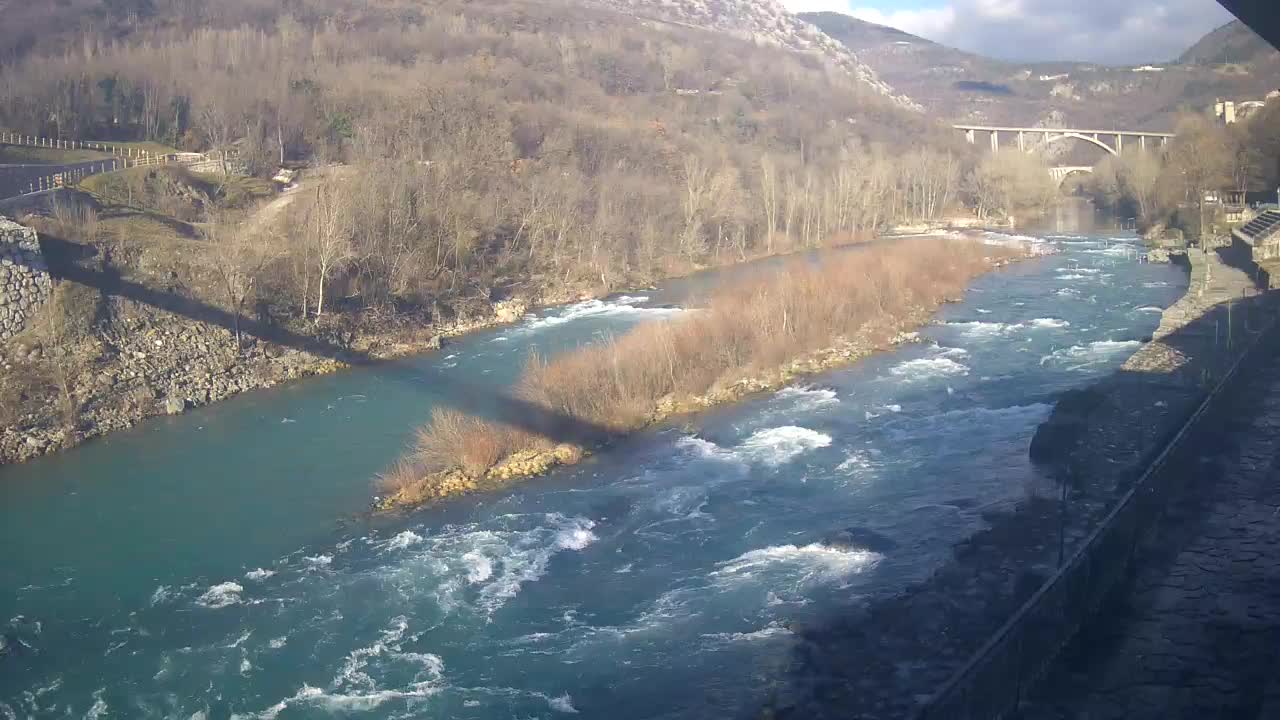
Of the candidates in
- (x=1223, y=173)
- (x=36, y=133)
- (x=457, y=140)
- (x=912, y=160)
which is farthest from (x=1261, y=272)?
(x=36, y=133)

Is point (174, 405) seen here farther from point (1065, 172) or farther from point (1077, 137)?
point (1077, 137)

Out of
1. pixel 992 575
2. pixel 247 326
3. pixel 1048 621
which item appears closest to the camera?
pixel 1048 621

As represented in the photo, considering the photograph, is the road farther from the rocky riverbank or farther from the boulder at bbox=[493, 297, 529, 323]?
the boulder at bbox=[493, 297, 529, 323]

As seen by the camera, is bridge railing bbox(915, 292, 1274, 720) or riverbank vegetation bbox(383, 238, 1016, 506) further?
riverbank vegetation bbox(383, 238, 1016, 506)

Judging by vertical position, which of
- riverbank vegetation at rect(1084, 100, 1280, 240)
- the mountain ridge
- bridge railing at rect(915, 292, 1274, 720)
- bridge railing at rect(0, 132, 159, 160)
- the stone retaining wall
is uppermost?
the mountain ridge

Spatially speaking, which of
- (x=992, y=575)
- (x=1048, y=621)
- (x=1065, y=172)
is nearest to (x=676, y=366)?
(x=992, y=575)

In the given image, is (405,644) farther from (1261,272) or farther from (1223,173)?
(1223,173)

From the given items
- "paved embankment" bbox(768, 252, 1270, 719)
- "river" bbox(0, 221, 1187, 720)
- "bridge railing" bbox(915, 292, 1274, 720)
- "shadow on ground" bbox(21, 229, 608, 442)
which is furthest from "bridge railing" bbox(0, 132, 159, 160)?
"bridge railing" bbox(915, 292, 1274, 720)
